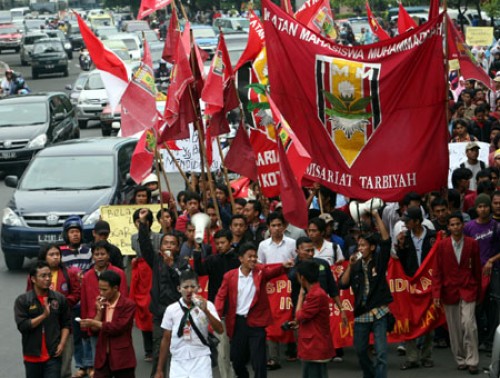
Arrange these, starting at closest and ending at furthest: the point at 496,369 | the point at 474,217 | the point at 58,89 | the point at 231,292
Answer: the point at 496,369 → the point at 231,292 → the point at 474,217 → the point at 58,89

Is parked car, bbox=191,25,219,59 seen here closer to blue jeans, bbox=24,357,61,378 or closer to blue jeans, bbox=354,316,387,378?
blue jeans, bbox=354,316,387,378

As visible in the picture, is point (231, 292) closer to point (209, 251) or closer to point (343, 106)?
point (209, 251)

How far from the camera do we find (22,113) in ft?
89.9

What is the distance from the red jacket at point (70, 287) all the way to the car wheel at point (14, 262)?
607 centimetres

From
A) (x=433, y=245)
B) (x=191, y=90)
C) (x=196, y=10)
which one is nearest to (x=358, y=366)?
(x=433, y=245)

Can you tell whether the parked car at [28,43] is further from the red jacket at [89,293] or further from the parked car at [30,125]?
the red jacket at [89,293]

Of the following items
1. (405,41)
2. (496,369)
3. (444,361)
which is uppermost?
(405,41)

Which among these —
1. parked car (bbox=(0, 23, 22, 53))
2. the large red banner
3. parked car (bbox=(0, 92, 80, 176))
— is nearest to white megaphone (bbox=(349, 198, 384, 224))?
the large red banner

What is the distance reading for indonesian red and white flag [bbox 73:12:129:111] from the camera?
1450 centimetres

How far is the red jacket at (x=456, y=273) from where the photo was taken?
40.3ft

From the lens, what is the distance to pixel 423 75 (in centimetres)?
1290

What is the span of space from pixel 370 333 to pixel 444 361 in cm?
88

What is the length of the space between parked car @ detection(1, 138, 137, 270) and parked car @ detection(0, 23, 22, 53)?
2189 inches

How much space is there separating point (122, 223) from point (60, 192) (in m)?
2.93
